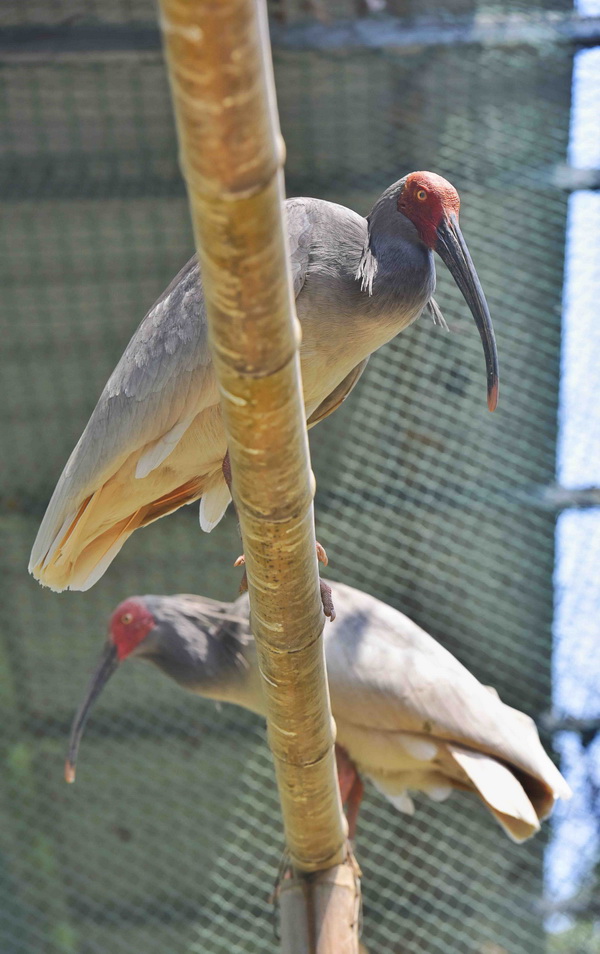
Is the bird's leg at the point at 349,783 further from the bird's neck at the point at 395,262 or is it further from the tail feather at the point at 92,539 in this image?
the bird's neck at the point at 395,262

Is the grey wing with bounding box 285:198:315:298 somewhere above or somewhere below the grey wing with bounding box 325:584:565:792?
above

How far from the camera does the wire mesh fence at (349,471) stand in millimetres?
2928

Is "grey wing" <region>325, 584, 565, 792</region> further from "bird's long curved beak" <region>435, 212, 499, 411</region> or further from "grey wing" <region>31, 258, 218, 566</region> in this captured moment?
"bird's long curved beak" <region>435, 212, 499, 411</region>

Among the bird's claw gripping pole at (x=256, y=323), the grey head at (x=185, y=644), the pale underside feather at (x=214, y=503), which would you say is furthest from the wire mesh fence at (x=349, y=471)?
the bird's claw gripping pole at (x=256, y=323)

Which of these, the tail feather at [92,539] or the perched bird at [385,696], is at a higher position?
the tail feather at [92,539]

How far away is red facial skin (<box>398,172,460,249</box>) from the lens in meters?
1.40

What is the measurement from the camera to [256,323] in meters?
0.70

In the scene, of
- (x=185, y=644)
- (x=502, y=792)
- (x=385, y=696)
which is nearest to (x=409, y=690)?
(x=385, y=696)

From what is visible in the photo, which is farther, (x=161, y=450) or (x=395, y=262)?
(x=161, y=450)

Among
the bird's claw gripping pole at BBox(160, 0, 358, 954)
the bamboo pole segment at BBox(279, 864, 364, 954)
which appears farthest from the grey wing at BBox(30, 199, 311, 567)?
the bamboo pole segment at BBox(279, 864, 364, 954)

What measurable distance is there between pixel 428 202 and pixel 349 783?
1262 millimetres

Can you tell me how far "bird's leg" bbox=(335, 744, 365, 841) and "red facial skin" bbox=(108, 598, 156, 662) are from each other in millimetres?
491

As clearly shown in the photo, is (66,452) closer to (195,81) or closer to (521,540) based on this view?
(521,540)

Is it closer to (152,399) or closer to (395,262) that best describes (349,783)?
(152,399)
